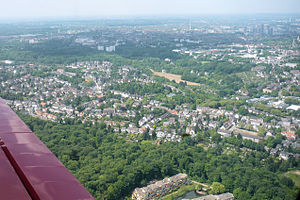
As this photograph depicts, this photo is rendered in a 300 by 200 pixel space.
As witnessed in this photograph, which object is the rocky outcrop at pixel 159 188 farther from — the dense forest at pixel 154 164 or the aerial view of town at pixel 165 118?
the dense forest at pixel 154 164

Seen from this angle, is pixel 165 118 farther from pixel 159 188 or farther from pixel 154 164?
pixel 159 188

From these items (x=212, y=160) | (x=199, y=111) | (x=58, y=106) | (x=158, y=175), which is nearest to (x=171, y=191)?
(x=158, y=175)

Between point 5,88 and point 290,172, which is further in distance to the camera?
point 5,88

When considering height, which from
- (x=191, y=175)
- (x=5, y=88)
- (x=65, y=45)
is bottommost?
(x=191, y=175)

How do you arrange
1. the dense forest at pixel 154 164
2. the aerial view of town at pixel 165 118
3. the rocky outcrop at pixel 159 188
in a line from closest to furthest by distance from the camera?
the rocky outcrop at pixel 159 188
the dense forest at pixel 154 164
the aerial view of town at pixel 165 118

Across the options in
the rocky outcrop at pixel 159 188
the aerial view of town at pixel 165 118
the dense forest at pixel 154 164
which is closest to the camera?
the rocky outcrop at pixel 159 188

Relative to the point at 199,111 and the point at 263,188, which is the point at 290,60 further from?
the point at 263,188

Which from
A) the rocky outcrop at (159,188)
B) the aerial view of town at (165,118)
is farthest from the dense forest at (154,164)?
the rocky outcrop at (159,188)
